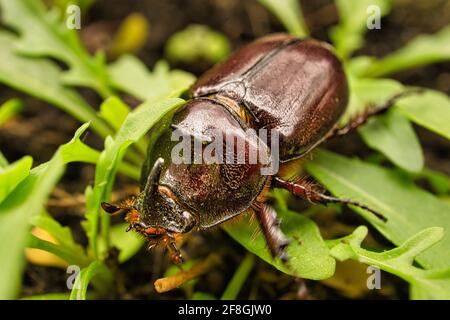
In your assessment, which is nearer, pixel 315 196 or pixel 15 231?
pixel 15 231

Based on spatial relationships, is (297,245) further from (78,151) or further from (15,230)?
(15,230)

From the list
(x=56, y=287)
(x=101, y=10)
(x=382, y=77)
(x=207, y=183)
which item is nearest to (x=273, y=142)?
(x=207, y=183)

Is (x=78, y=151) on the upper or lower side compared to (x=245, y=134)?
upper

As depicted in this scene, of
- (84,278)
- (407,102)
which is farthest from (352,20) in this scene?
(84,278)

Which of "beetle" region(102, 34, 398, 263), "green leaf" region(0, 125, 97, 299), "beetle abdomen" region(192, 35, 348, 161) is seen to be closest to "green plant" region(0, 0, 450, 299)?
"green leaf" region(0, 125, 97, 299)

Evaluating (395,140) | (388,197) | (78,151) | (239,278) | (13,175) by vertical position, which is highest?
(13,175)

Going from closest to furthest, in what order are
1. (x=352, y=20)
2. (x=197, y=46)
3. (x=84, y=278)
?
(x=84, y=278) < (x=352, y=20) < (x=197, y=46)

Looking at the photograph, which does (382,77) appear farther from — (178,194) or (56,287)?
(56,287)

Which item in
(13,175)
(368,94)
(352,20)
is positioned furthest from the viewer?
(352,20)
